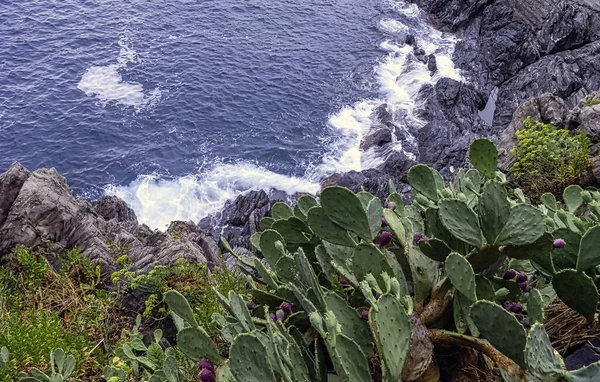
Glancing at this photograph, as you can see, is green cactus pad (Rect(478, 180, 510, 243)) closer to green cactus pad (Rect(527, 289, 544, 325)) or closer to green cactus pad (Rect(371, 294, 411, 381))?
green cactus pad (Rect(527, 289, 544, 325))

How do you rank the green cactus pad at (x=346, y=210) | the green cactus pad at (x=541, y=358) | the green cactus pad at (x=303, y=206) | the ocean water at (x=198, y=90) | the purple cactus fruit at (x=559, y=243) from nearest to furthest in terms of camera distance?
the green cactus pad at (x=541, y=358)
the purple cactus fruit at (x=559, y=243)
the green cactus pad at (x=346, y=210)
the green cactus pad at (x=303, y=206)
the ocean water at (x=198, y=90)

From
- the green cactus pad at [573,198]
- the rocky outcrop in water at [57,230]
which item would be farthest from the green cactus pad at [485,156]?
the rocky outcrop in water at [57,230]

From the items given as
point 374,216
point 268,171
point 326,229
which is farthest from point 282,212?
point 268,171

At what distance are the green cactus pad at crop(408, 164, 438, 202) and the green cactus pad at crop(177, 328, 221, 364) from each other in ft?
5.51

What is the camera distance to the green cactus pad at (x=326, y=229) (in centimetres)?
289

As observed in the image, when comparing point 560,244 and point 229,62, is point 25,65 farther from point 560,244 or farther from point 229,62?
point 560,244

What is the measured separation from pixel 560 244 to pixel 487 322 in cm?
85

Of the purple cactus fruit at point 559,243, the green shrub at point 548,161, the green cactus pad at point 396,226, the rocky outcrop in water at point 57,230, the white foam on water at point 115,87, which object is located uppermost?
the purple cactus fruit at point 559,243

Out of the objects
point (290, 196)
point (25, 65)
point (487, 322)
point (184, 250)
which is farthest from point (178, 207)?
point (487, 322)

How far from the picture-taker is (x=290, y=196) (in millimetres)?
22484

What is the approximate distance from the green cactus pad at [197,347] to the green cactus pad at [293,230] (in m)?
1.00

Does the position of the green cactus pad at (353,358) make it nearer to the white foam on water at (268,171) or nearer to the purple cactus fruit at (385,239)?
the purple cactus fruit at (385,239)

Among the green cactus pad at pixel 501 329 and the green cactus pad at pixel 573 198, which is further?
the green cactus pad at pixel 573 198

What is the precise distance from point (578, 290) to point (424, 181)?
3.81 ft
